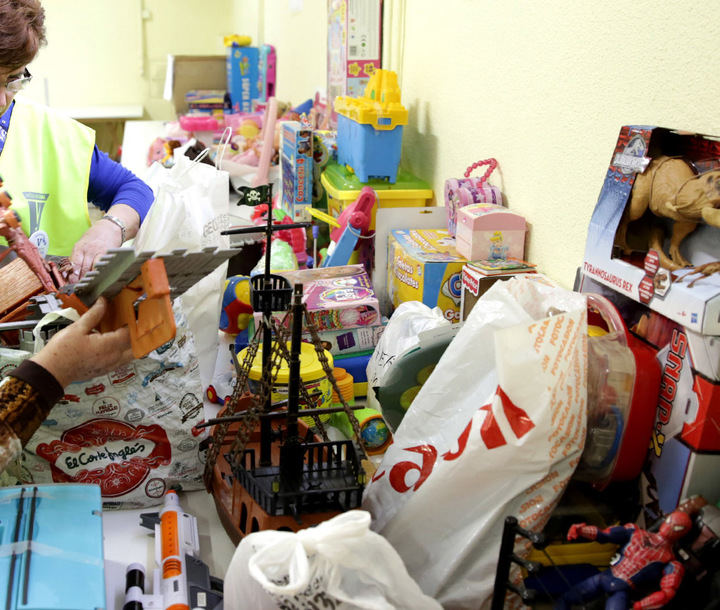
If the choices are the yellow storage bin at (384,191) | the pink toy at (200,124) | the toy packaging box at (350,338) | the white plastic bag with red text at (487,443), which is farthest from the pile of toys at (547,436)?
the pink toy at (200,124)

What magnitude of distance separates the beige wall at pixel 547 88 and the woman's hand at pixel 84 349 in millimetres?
824

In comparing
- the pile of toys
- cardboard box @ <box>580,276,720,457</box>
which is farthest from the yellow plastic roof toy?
cardboard box @ <box>580,276,720,457</box>

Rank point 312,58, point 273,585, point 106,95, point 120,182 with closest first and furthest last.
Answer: point 273,585 < point 120,182 < point 312,58 < point 106,95

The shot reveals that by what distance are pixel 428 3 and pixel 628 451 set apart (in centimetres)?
154

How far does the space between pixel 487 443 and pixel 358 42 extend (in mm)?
1807

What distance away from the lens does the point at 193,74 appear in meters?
4.14

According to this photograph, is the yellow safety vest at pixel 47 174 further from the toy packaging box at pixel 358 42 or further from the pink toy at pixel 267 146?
the pink toy at pixel 267 146

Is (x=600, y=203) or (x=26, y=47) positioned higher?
(x=26, y=47)

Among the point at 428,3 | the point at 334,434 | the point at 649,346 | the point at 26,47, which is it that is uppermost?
the point at 428,3

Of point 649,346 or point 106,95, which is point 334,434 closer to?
point 649,346

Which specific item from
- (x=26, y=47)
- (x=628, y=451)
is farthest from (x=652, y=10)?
(x=26, y=47)

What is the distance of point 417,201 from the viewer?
203 centimetres

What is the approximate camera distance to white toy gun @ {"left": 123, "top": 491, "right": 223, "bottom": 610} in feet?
3.00

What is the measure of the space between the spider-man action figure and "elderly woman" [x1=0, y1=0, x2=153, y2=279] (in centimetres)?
96
